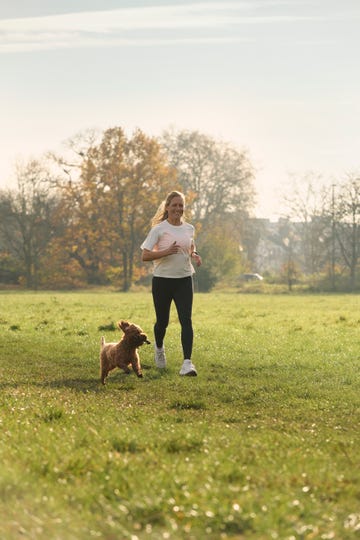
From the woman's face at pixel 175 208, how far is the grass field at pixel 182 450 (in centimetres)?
243

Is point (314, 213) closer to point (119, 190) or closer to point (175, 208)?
point (119, 190)

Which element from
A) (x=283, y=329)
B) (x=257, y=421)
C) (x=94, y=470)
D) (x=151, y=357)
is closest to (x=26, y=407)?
(x=257, y=421)

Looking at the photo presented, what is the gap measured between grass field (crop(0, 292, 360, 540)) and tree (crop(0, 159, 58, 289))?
50372mm

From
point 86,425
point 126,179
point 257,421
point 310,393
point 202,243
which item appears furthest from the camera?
point 202,243

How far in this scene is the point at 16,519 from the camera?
439cm

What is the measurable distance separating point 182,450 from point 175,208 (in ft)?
19.4

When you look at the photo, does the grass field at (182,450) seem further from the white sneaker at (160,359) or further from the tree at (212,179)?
the tree at (212,179)

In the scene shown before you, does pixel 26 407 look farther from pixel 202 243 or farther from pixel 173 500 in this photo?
pixel 202 243

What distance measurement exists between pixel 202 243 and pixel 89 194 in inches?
448

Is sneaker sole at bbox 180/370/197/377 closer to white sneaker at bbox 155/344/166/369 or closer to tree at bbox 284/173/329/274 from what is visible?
white sneaker at bbox 155/344/166/369

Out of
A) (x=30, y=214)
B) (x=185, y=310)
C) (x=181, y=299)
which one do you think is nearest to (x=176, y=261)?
(x=181, y=299)

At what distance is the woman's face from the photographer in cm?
1159

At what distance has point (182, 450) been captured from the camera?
618 centimetres

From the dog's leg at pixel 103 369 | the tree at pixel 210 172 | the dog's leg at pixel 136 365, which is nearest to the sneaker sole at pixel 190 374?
the dog's leg at pixel 136 365
